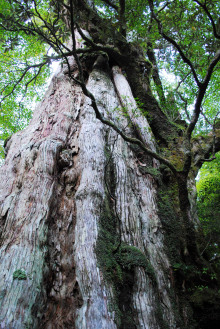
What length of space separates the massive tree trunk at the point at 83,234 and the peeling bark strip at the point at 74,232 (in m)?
0.01

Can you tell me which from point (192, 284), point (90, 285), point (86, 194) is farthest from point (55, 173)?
point (192, 284)

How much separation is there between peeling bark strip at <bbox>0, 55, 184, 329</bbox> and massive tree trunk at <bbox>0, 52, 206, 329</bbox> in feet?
0.03

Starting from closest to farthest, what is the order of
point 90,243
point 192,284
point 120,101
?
point 90,243 < point 192,284 < point 120,101

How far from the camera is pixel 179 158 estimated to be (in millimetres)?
4613

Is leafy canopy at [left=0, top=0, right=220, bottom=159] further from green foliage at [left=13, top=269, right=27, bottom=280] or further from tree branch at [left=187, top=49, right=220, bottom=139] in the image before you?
green foliage at [left=13, top=269, right=27, bottom=280]

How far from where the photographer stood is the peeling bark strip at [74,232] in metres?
2.10

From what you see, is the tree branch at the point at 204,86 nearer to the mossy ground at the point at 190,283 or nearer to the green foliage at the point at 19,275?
the mossy ground at the point at 190,283

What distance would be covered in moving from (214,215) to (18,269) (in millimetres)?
3267

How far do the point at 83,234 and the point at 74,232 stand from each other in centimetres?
27

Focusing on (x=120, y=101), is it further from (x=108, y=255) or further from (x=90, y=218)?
(x=108, y=255)

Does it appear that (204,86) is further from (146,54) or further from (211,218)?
(146,54)

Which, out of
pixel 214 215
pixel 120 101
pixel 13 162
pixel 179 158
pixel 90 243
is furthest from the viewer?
pixel 120 101

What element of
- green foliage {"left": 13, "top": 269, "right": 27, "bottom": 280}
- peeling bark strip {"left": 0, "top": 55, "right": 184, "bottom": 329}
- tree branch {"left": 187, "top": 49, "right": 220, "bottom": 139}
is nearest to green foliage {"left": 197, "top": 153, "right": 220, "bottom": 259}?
peeling bark strip {"left": 0, "top": 55, "right": 184, "bottom": 329}

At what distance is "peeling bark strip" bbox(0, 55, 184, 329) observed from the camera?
2.10 metres
